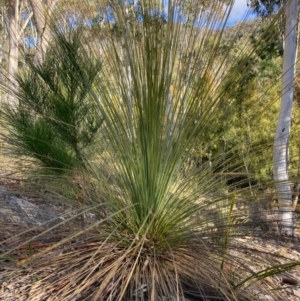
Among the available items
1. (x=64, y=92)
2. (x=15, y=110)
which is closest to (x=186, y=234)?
(x=64, y=92)

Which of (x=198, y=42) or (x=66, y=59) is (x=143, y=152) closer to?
(x=198, y=42)

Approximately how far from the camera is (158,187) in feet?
5.72

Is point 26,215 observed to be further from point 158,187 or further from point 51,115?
point 51,115

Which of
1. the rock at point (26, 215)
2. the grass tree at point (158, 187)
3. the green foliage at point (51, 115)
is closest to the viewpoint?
the grass tree at point (158, 187)

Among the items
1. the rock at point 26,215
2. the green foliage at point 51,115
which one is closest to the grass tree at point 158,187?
the rock at point 26,215

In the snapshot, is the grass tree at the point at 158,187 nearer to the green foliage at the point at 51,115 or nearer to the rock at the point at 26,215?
the rock at the point at 26,215

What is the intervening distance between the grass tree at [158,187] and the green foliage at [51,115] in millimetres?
987

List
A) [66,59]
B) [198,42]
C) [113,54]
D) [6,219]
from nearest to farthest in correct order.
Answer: [198,42]
[113,54]
[6,219]
[66,59]

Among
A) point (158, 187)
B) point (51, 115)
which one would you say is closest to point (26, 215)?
point (158, 187)

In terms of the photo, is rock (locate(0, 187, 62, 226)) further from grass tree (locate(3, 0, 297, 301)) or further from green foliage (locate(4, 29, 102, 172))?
green foliage (locate(4, 29, 102, 172))

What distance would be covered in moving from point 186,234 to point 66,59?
138 cm

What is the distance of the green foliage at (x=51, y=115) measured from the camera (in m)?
2.79

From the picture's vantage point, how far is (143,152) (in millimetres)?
1729

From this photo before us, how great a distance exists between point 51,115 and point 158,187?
54.8 inches
